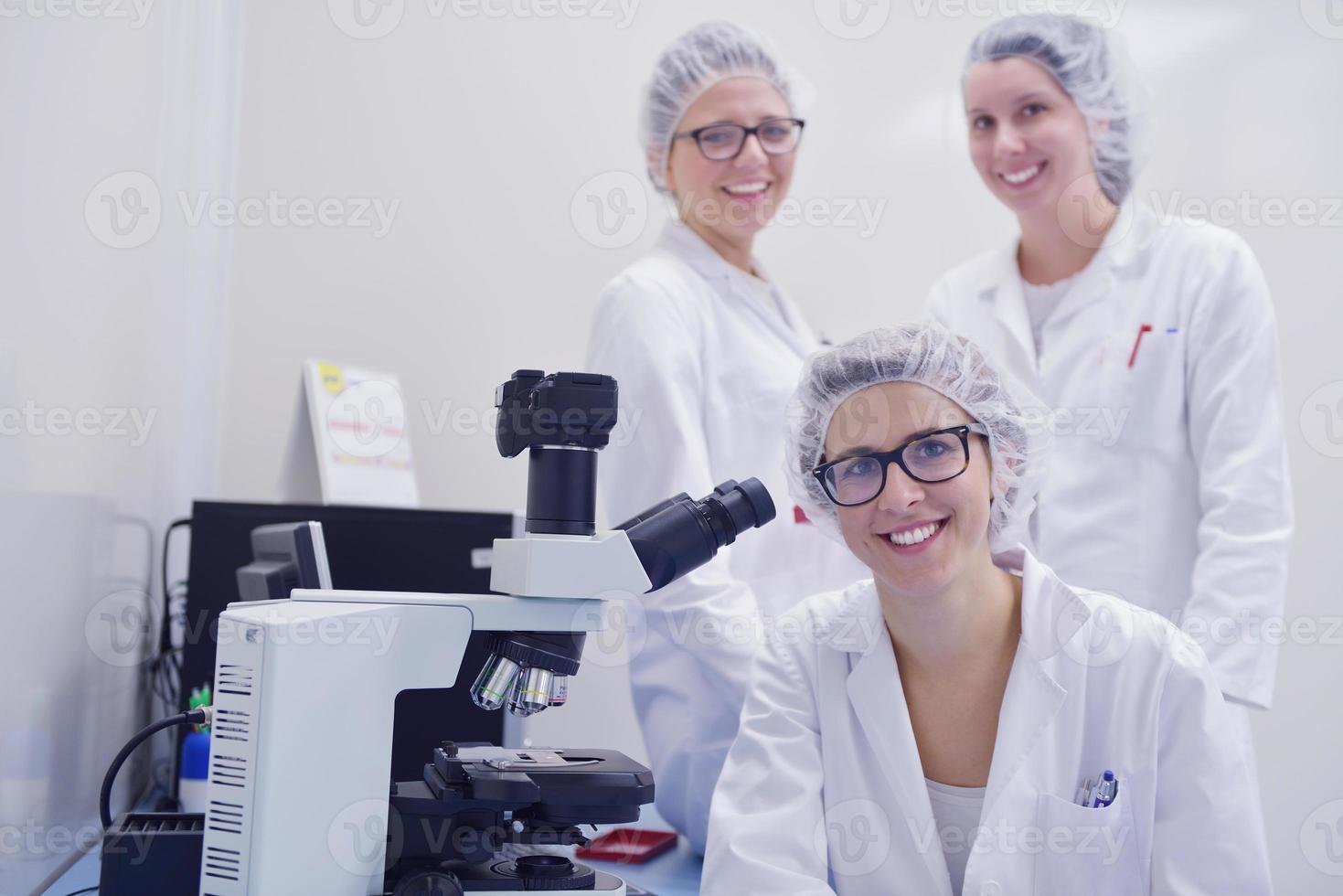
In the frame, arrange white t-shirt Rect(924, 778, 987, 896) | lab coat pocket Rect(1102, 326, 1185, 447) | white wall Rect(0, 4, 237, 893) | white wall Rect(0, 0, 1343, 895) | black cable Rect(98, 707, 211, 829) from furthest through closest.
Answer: white wall Rect(0, 0, 1343, 895) → lab coat pocket Rect(1102, 326, 1185, 447) → white t-shirt Rect(924, 778, 987, 896) → white wall Rect(0, 4, 237, 893) → black cable Rect(98, 707, 211, 829)

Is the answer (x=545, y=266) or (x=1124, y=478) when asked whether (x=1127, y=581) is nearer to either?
(x=1124, y=478)

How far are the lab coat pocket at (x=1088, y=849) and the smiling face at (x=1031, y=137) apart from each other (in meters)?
1.06

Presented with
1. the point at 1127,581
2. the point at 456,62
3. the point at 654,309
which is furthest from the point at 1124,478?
the point at 456,62

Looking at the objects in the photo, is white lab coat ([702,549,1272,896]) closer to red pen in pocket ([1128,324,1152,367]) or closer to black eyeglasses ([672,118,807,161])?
red pen in pocket ([1128,324,1152,367])

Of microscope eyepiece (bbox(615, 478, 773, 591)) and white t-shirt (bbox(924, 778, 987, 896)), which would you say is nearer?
microscope eyepiece (bbox(615, 478, 773, 591))

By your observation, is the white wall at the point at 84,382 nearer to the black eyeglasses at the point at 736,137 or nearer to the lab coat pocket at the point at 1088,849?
the black eyeglasses at the point at 736,137

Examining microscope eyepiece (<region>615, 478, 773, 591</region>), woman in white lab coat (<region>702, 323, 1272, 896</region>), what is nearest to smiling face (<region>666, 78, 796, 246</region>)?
woman in white lab coat (<region>702, 323, 1272, 896</region>)

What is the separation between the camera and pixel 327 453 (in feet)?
6.61

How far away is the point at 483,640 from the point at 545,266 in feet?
5.42

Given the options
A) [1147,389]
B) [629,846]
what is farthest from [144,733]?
[1147,389]

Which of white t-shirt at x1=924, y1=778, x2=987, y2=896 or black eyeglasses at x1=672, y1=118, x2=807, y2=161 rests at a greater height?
black eyeglasses at x1=672, y1=118, x2=807, y2=161

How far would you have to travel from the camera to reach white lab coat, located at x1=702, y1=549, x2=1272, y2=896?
43.7 inches

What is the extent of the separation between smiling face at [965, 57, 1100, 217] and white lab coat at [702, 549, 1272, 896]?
831mm

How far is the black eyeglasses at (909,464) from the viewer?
1216 millimetres
